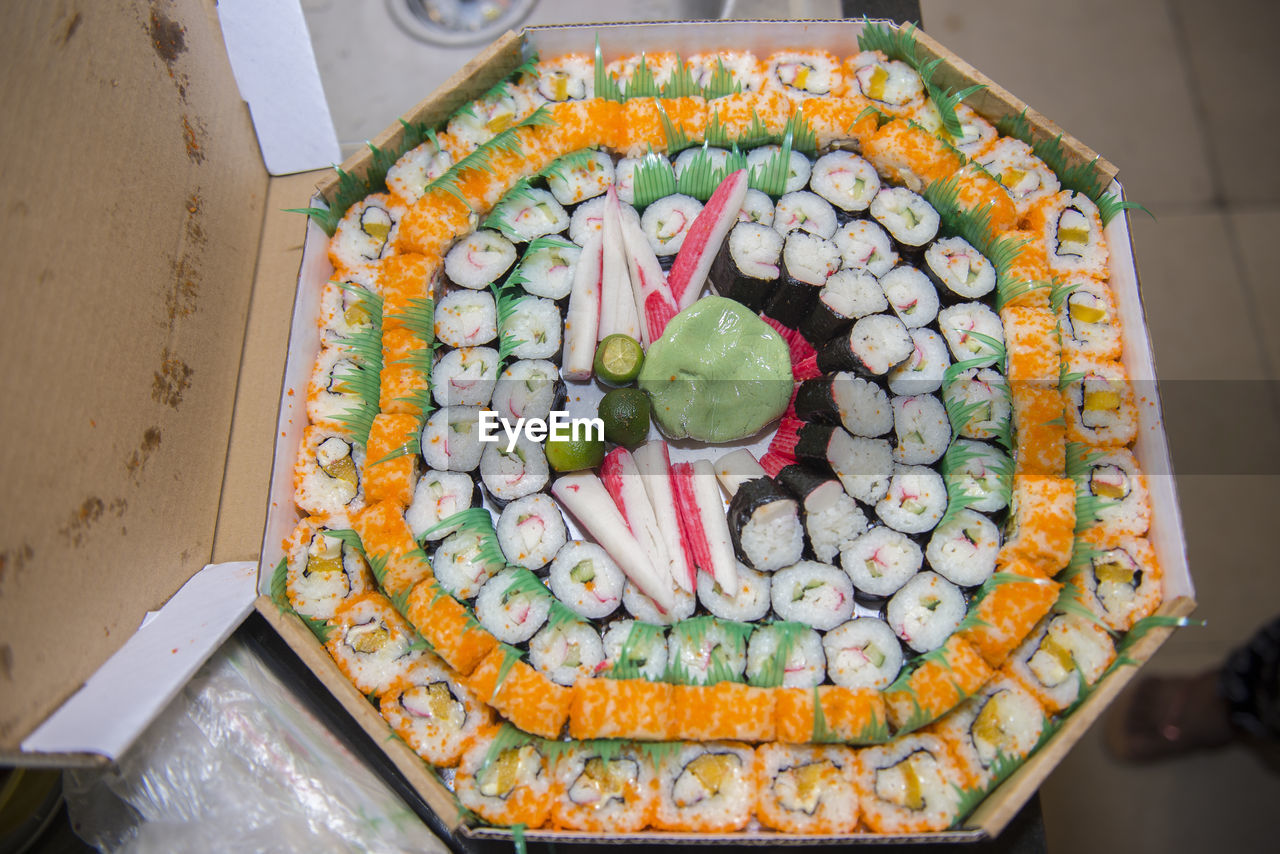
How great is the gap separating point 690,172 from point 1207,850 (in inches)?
108

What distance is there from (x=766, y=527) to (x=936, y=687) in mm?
488

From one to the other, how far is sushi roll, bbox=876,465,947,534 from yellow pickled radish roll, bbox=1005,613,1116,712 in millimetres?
340

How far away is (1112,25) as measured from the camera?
3.42 meters

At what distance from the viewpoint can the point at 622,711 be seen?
1717mm

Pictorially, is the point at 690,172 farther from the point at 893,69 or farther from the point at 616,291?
the point at 893,69

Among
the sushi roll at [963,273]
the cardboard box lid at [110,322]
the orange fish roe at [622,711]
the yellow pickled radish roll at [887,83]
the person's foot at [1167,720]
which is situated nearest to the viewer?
the cardboard box lid at [110,322]

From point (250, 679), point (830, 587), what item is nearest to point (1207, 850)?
point (830, 587)

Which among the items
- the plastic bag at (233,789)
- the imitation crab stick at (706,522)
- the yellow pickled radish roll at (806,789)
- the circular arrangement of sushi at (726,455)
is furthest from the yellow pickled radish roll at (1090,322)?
the plastic bag at (233,789)

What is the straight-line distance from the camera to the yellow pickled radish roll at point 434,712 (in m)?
1.80

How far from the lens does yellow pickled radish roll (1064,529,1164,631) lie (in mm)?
1853

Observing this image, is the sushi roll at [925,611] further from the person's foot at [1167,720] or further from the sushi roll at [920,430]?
the person's foot at [1167,720]

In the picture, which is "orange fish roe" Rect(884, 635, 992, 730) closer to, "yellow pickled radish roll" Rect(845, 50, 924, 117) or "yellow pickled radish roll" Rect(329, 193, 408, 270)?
"yellow pickled radish roll" Rect(845, 50, 924, 117)

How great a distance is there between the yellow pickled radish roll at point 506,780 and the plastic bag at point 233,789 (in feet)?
0.89

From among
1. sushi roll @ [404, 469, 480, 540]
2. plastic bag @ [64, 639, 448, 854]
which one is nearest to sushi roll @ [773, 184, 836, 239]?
sushi roll @ [404, 469, 480, 540]
